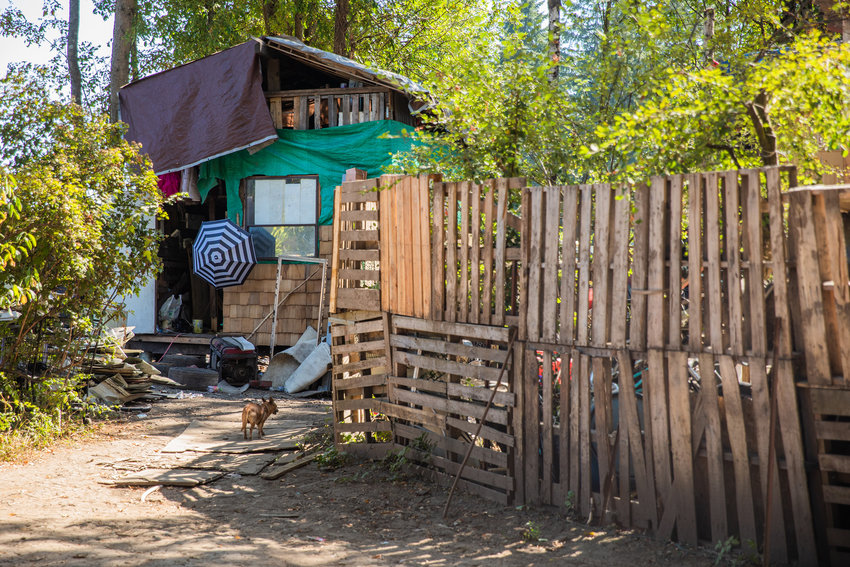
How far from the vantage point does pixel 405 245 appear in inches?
287

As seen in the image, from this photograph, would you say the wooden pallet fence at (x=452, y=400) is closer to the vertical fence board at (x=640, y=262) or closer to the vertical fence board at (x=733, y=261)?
the vertical fence board at (x=640, y=262)

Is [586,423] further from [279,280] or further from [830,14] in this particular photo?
[279,280]

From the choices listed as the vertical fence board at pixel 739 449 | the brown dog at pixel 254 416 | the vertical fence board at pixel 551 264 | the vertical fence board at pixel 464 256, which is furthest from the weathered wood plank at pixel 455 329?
the brown dog at pixel 254 416

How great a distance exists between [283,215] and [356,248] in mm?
8287

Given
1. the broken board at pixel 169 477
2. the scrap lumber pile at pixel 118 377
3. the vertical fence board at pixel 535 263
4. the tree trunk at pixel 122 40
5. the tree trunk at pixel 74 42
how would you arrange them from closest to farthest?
the vertical fence board at pixel 535 263 < the broken board at pixel 169 477 < the scrap lumber pile at pixel 118 377 < the tree trunk at pixel 122 40 < the tree trunk at pixel 74 42

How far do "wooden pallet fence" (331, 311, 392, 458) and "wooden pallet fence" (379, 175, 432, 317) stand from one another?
1.26ft

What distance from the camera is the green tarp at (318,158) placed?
14930mm

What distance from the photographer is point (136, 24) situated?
62.5 ft

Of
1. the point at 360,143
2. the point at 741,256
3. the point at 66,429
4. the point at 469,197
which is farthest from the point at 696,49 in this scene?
the point at 66,429

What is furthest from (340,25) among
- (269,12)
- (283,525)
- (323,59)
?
(283,525)

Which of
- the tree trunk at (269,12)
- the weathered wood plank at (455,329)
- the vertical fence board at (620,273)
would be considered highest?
the tree trunk at (269,12)

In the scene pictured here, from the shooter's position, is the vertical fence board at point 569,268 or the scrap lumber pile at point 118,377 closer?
the vertical fence board at point 569,268

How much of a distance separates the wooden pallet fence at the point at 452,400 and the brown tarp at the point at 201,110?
908cm

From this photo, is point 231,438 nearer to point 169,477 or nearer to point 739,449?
point 169,477
